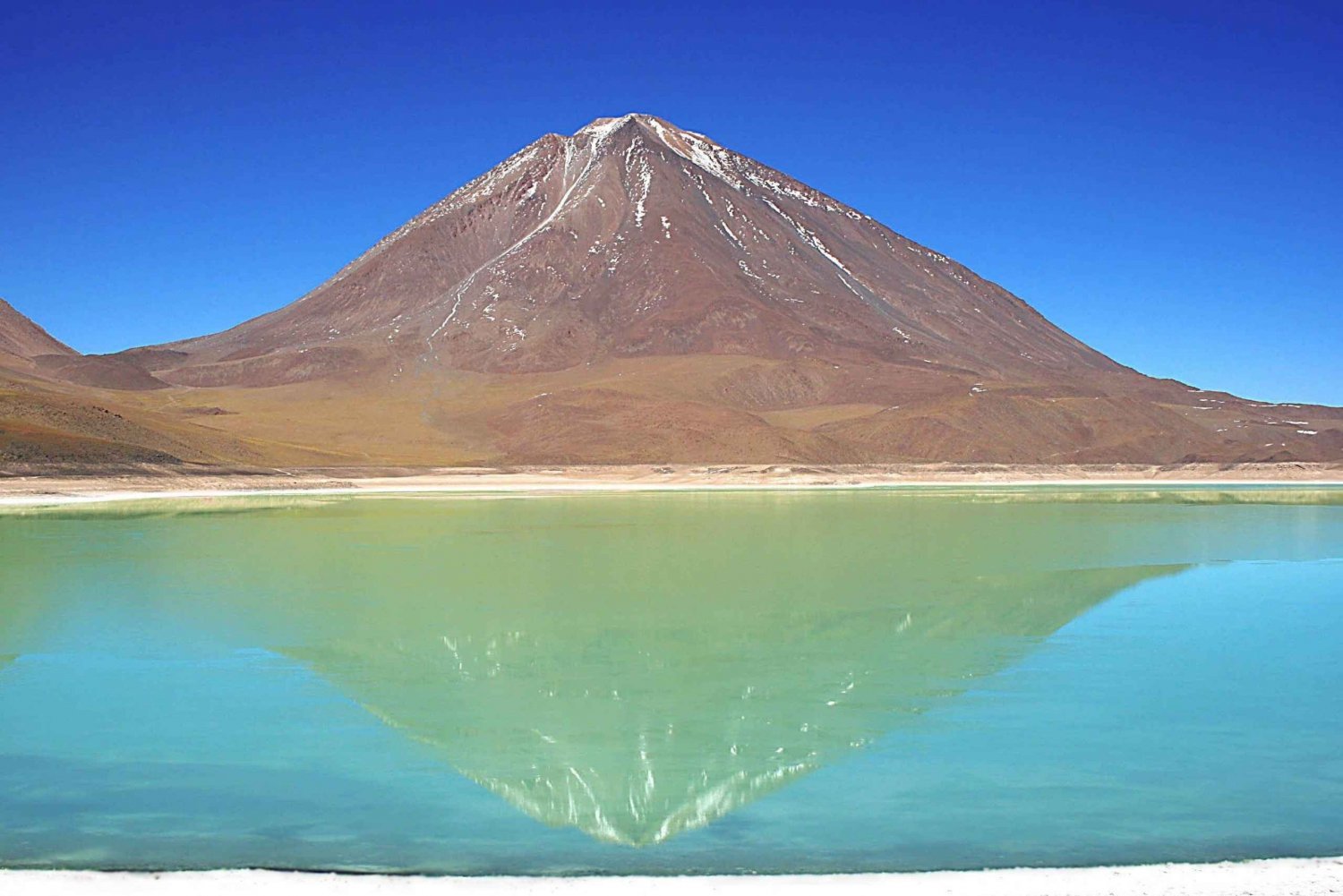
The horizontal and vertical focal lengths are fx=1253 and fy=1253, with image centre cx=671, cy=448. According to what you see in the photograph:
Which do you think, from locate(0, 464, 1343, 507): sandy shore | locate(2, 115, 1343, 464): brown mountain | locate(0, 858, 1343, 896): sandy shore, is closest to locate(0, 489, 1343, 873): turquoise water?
locate(0, 858, 1343, 896): sandy shore

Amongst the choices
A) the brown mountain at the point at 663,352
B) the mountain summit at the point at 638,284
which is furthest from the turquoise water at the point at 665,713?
the mountain summit at the point at 638,284

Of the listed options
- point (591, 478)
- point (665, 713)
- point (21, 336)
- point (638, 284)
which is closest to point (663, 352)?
point (638, 284)

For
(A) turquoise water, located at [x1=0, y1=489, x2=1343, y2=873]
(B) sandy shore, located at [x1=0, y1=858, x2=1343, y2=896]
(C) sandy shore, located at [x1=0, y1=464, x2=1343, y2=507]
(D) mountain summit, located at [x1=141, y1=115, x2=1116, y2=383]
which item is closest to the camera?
(B) sandy shore, located at [x1=0, y1=858, x2=1343, y2=896]

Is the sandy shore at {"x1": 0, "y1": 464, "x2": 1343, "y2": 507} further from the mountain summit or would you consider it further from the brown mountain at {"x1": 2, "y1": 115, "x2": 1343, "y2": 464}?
the mountain summit

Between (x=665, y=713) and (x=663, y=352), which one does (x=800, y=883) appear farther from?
(x=663, y=352)

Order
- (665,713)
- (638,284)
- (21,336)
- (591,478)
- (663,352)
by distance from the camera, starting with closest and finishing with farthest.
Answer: (665,713), (591,478), (663,352), (638,284), (21,336)

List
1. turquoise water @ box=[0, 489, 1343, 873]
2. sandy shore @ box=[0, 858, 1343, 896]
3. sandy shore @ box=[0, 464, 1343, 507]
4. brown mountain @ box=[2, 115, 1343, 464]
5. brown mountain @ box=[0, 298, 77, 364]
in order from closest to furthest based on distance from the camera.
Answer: sandy shore @ box=[0, 858, 1343, 896], turquoise water @ box=[0, 489, 1343, 873], sandy shore @ box=[0, 464, 1343, 507], brown mountain @ box=[2, 115, 1343, 464], brown mountain @ box=[0, 298, 77, 364]

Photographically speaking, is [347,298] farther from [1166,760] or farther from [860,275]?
[1166,760]

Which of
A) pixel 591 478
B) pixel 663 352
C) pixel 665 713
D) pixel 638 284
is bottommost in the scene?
pixel 665 713
